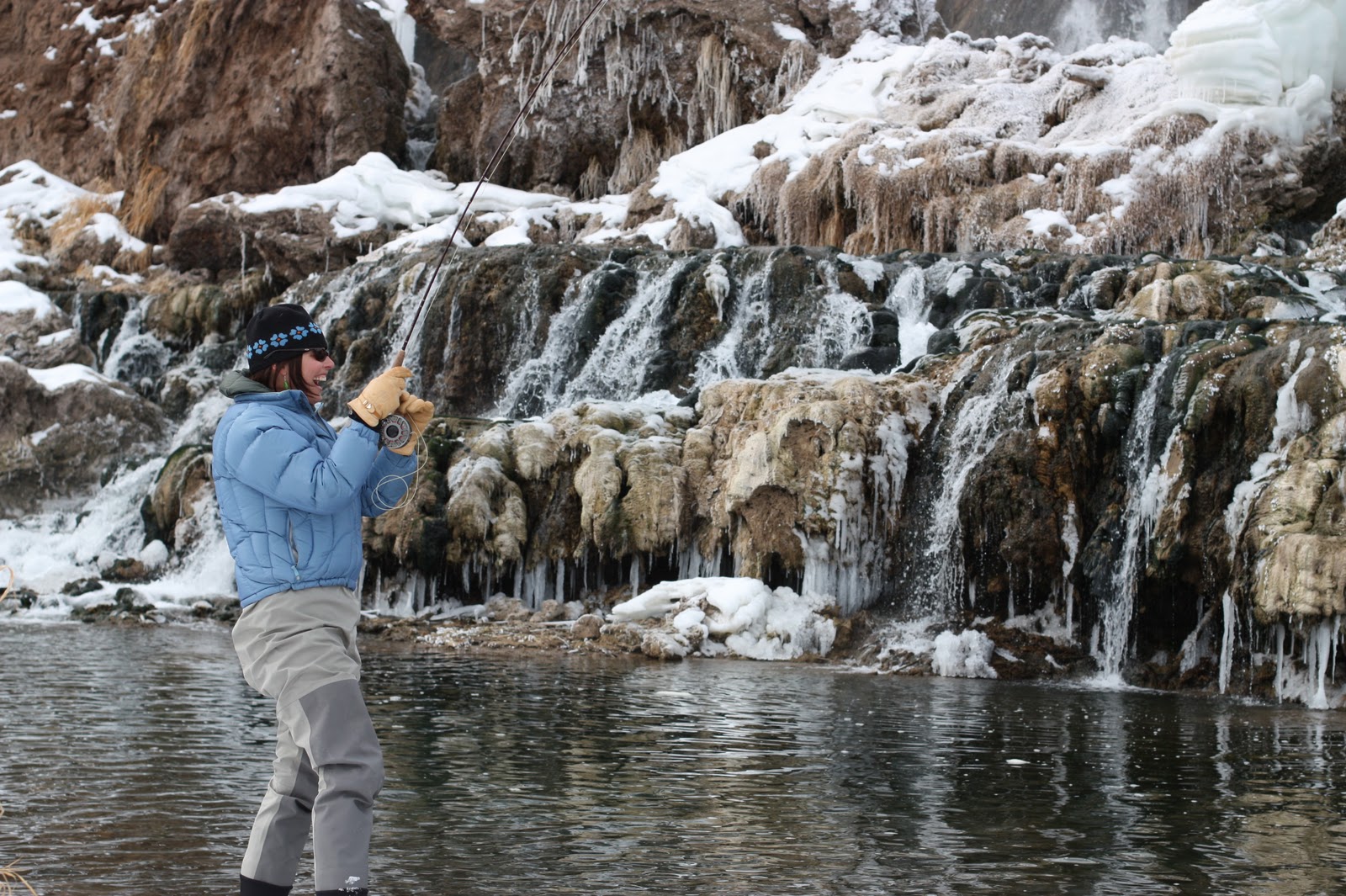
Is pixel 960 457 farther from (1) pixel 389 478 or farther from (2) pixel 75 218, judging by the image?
(2) pixel 75 218

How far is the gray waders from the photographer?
385 centimetres

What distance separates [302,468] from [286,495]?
89 millimetres

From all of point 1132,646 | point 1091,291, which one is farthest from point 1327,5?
point 1132,646

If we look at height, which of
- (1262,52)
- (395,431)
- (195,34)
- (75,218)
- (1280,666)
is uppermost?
(195,34)

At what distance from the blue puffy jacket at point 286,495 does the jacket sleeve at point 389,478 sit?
0.05 meters

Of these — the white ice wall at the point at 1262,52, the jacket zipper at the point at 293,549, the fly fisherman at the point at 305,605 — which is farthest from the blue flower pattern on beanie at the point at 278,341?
the white ice wall at the point at 1262,52

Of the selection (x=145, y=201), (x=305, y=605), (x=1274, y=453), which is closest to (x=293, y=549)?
(x=305, y=605)

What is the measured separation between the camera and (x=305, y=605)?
13.5 feet

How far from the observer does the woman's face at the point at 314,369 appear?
4.46m

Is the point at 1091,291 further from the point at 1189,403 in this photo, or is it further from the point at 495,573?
the point at 495,573

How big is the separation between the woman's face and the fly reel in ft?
0.88

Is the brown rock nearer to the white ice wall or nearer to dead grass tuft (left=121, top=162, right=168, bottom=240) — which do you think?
the white ice wall

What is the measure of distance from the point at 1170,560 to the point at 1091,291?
7802 millimetres

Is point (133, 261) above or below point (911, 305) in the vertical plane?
above
